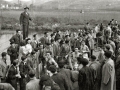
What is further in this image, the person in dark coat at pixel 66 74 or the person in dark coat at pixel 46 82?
the person in dark coat at pixel 66 74

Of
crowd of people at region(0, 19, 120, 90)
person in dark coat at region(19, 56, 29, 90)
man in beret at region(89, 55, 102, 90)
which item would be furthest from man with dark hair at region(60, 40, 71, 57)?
man in beret at region(89, 55, 102, 90)

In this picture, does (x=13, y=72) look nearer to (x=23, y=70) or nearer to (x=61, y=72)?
(x=23, y=70)

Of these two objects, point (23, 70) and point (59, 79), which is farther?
point (23, 70)

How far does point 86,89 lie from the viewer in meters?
6.96

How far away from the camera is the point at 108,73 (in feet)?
23.4

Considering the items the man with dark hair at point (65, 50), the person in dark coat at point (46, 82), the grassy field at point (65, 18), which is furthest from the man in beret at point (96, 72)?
the grassy field at point (65, 18)

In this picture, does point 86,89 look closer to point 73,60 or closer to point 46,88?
point 46,88

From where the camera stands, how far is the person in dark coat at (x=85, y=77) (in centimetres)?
679

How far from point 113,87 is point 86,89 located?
1117 millimetres

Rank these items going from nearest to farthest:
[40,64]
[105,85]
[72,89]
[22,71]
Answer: [72,89], [105,85], [22,71], [40,64]

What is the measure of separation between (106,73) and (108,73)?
6 cm

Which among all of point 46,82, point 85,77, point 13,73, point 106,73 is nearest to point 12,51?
point 13,73

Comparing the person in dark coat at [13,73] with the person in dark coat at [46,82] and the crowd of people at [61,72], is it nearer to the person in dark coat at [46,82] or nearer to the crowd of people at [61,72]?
the crowd of people at [61,72]

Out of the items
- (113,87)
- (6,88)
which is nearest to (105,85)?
(113,87)
